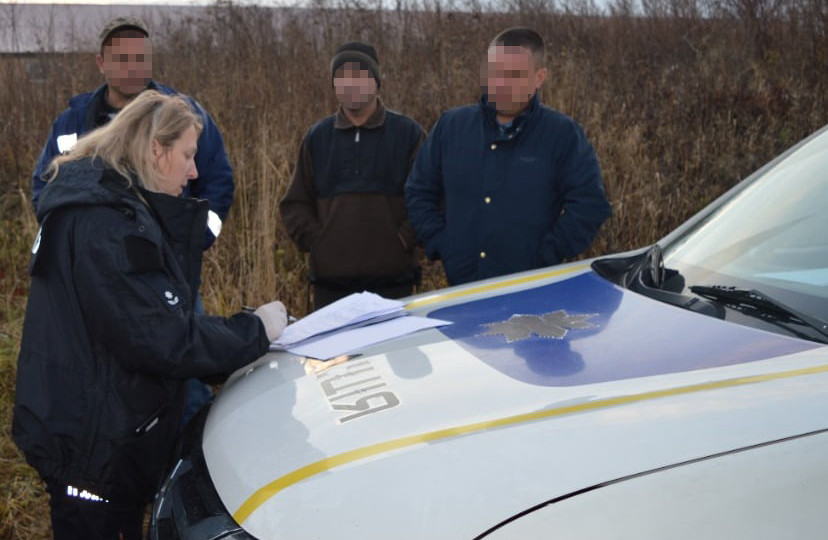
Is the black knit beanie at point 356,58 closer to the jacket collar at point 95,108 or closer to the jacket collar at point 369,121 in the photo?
the jacket collar at point 369,121

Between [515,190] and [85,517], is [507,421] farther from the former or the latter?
[515,190]

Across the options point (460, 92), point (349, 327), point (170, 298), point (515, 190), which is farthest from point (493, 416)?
point (460, 92)

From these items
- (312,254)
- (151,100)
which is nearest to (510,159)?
(312,254)

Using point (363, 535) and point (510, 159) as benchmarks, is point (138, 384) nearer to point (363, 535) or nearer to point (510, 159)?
point (363, 535)

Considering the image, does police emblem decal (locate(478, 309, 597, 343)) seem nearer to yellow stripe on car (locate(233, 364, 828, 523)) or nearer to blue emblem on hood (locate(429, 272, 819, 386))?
blue emblem on hood (locate(429, 272, 819, 386))

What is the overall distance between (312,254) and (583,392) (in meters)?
2.59

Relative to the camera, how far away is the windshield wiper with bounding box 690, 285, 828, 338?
192 centimetres

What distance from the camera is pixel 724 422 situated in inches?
60.9

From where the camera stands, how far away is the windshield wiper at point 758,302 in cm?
192

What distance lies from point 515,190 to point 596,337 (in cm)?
174

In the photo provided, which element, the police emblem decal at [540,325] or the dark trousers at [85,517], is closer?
the police emblem decal at [540,325]

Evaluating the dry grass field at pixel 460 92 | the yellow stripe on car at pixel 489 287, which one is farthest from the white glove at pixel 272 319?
the dry grass field at pixel 460 92

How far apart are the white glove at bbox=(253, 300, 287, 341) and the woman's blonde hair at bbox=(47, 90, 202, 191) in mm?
481

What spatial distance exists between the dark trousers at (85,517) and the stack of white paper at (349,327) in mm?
658
